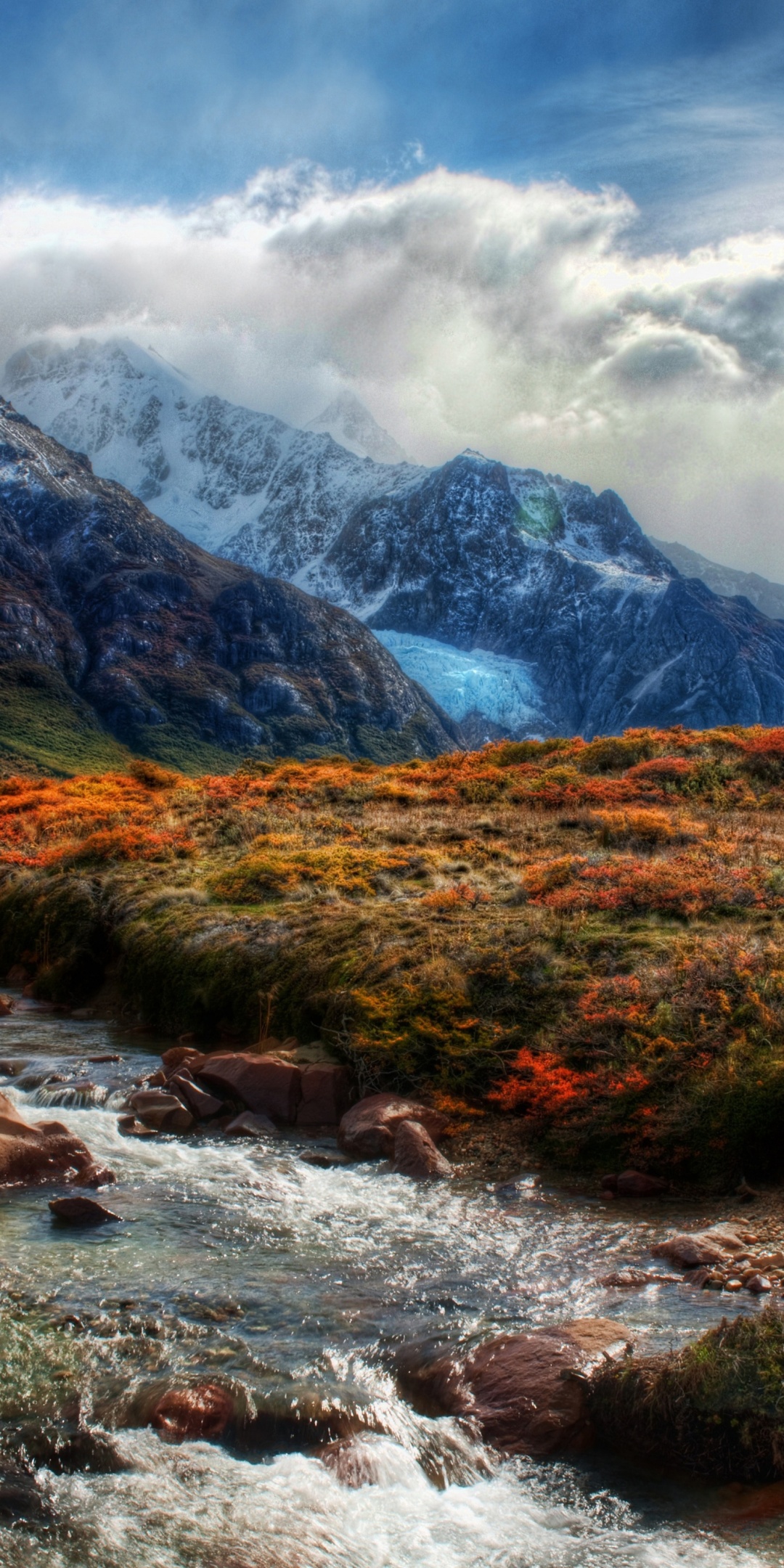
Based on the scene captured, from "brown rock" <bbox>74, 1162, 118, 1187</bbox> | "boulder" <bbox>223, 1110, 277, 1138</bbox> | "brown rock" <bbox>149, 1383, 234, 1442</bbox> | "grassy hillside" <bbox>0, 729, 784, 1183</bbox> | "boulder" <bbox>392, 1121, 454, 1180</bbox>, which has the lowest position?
"brown rock" <bbox>74, 1162, 118, 1187</bbox>

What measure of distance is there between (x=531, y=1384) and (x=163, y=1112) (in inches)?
274

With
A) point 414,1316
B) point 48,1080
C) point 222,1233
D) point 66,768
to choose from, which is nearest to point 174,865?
point 48,1080

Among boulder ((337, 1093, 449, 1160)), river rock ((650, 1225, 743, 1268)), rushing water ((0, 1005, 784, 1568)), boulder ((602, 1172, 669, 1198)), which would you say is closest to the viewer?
Answer: rushing water ((0, 1005, 784, 1568))

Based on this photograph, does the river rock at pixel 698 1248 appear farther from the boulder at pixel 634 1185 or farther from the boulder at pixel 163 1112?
the boulder at pixel 163 1112

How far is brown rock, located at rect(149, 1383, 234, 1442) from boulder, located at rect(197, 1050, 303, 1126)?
589 cm

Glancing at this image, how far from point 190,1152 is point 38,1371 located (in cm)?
455

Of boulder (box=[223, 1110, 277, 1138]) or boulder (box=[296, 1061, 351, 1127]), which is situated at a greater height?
boulder (box=[296, 1061, 351, 1127])

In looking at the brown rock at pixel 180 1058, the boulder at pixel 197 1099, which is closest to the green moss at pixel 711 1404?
the boulder at pixel 197 1099

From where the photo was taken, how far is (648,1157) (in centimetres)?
1072

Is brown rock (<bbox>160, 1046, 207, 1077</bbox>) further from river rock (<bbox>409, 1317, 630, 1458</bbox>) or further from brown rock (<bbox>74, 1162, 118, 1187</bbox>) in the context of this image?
river rock (<bbox>409, 1317, 630, 1458</bbox>)

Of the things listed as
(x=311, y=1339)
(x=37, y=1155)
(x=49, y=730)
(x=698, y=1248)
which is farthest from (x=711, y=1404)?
(x=49, y=730)

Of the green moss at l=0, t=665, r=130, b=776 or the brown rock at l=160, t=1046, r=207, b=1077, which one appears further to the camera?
the green moss at l=0, t=665, r=130, b=776

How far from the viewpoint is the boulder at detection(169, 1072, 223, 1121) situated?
12.8 m

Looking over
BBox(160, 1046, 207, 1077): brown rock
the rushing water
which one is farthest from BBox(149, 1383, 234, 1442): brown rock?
BBox(160, 1046, 207, 1077): brown rock
